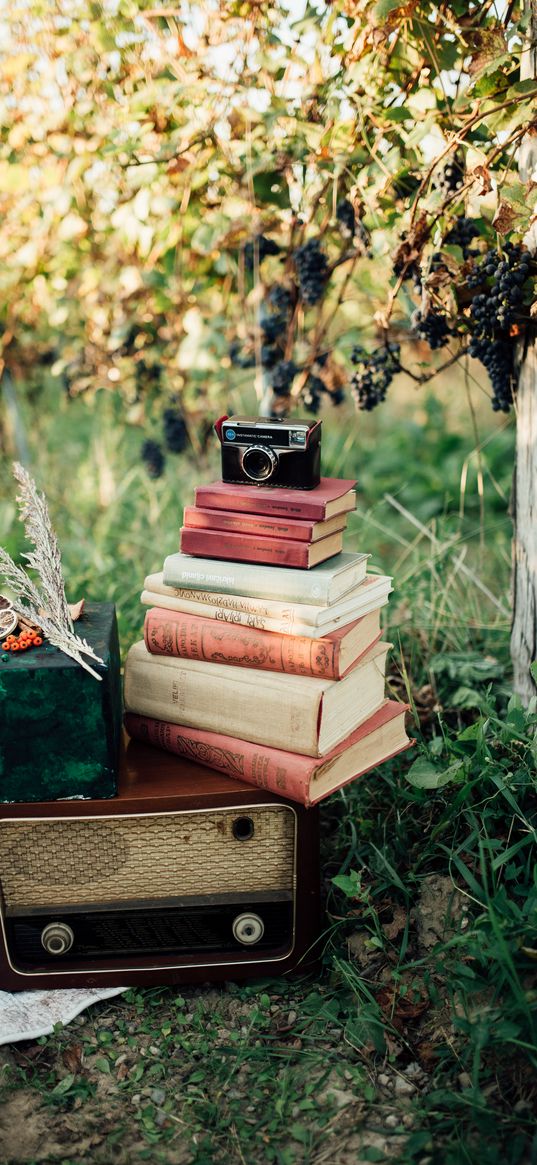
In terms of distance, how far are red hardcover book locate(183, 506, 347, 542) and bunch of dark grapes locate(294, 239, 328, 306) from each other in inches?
45.1

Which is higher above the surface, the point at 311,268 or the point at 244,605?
the point at 311,268

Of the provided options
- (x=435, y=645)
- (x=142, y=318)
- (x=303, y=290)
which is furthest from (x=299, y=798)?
(x=142, y=318)

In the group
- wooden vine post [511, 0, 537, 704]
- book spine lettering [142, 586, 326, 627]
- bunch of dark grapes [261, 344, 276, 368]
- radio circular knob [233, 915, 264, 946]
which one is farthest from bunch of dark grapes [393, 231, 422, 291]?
radio circular knob [233, 915, 264, 946]

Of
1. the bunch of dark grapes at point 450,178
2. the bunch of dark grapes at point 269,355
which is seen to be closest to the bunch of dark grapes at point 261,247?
the bunch of dark grapes at point 269,355

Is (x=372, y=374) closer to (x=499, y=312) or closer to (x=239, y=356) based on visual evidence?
(x=499, y=312)

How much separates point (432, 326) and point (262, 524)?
0.81 meters

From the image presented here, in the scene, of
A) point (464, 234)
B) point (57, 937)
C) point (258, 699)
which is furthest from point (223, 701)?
point (464, 234)

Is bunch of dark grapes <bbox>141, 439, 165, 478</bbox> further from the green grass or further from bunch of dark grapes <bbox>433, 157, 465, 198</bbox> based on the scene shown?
bunch of dark grapes <bbox>433, 157, 465, 198</bbox>

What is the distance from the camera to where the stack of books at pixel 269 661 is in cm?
173

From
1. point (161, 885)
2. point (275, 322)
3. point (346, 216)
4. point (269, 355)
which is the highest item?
point (346, 216)

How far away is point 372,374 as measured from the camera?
8.37ft

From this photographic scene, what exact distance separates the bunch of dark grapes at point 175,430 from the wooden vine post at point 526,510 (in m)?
1.92

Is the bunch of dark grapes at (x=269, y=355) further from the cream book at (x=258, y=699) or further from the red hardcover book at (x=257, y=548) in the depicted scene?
the cream book at (x=258, y=699)

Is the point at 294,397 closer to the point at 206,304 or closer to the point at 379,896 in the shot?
the point at 206,304
